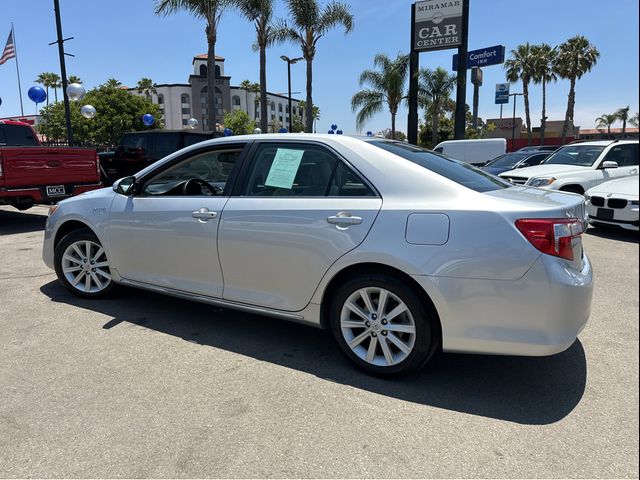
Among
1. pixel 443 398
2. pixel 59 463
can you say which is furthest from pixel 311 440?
pixel 59 463

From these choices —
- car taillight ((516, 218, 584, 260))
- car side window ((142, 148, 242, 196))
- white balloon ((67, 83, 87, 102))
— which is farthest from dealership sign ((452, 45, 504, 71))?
car taillight ((516, 218, 584, 260))

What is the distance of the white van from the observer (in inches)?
718

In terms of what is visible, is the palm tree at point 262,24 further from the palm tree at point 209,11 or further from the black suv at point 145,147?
the black suv at point 145,147

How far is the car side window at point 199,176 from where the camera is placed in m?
3.84

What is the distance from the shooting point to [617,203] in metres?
7.88

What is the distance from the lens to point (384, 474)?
220 centimetres

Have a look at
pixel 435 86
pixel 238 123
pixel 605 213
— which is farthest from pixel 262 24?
pixel 238 123

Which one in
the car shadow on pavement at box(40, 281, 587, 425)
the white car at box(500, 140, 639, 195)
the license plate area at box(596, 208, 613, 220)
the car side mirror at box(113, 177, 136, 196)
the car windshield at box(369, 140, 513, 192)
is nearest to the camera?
the car shadow on pavement at box(40, 281, 587, 425)

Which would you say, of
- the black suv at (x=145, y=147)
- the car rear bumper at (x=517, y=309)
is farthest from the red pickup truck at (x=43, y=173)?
the car rear bumper at (x=517, y=309)

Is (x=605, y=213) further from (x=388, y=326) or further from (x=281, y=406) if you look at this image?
(x=281, y=406)

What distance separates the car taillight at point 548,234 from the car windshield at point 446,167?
0.46 m

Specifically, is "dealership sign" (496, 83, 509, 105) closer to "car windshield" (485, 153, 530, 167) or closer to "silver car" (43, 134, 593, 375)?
"car windshield" (485, 153, 530, 167)

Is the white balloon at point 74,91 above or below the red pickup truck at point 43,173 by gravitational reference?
above

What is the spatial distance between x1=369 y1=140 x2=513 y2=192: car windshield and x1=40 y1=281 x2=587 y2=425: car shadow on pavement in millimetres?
1262
